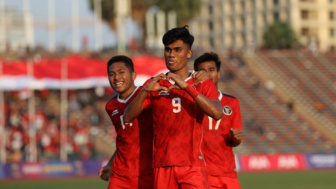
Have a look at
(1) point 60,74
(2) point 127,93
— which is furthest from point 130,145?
(1) point 60,74

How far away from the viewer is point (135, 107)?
7.64 meters

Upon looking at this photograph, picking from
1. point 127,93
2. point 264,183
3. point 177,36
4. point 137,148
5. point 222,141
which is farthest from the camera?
point 264,183

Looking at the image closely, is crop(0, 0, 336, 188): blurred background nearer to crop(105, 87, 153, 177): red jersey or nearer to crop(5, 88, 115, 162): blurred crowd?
crop(5, 88, 115, 162): blurred crowd

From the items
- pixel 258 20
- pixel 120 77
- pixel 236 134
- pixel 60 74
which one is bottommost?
pixel 236 134

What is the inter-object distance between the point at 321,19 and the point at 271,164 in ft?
247

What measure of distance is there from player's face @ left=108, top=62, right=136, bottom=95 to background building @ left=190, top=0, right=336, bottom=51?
8730 centimetres

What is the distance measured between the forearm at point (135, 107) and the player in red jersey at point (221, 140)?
6.13ft

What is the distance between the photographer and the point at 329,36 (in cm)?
10800

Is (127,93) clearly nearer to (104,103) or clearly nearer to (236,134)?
Answer: (236,134)

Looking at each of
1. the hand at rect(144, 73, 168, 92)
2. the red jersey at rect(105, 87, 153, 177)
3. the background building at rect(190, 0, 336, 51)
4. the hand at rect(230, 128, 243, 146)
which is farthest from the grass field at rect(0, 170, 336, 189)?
the background building at rect(190, 0, 336, 51)

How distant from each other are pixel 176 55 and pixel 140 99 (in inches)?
24.5

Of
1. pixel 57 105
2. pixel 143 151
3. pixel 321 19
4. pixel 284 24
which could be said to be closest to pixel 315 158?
pixel 57 105

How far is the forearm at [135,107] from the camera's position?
7.42 m

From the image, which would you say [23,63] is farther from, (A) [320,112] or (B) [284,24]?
(B) [284,24]
